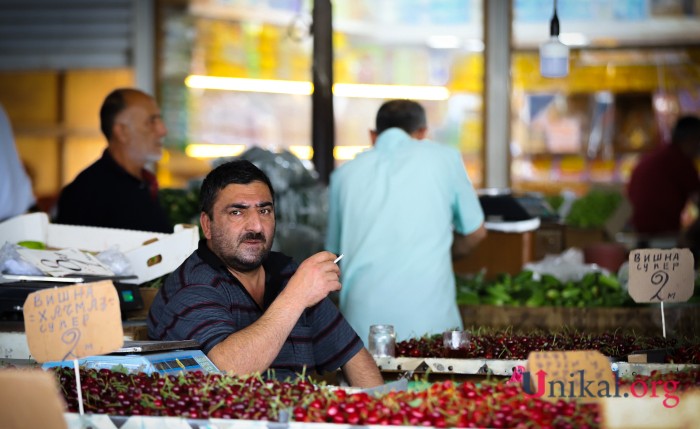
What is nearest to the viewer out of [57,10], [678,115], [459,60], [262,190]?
[262,190]

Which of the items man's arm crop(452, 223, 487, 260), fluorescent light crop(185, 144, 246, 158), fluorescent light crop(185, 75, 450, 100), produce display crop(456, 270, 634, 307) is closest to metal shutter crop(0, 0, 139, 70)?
fluorescent light crop(185, 75, 450, 100)

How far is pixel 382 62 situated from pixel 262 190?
6333mm

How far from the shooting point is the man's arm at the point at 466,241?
446cm

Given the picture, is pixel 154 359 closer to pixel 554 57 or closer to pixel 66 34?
pixel 554 57

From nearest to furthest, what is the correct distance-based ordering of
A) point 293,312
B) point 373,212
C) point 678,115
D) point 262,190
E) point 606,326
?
point 293,312, point 262,190, point 373,212, point 606,326, point 678,115

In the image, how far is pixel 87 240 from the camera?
159 inches

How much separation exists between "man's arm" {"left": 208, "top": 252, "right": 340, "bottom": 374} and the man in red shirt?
18.4 ft

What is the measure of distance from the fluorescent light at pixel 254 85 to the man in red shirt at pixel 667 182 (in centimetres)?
285

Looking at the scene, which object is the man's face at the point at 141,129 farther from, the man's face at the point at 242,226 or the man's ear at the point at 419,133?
the man's face at the point at 242,226

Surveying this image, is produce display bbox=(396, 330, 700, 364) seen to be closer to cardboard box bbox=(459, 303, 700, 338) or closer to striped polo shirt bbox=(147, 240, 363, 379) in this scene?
striped polo shirt bbox=(147, 240, 363, 379)

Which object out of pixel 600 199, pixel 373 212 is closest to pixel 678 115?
pixel 600 199

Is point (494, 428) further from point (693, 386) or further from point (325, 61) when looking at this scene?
point (325, 61)

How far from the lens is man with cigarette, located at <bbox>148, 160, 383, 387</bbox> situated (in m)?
2.73

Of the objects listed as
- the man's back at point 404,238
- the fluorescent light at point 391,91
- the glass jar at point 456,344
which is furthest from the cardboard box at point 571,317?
the fluorescent light at point 391,91
